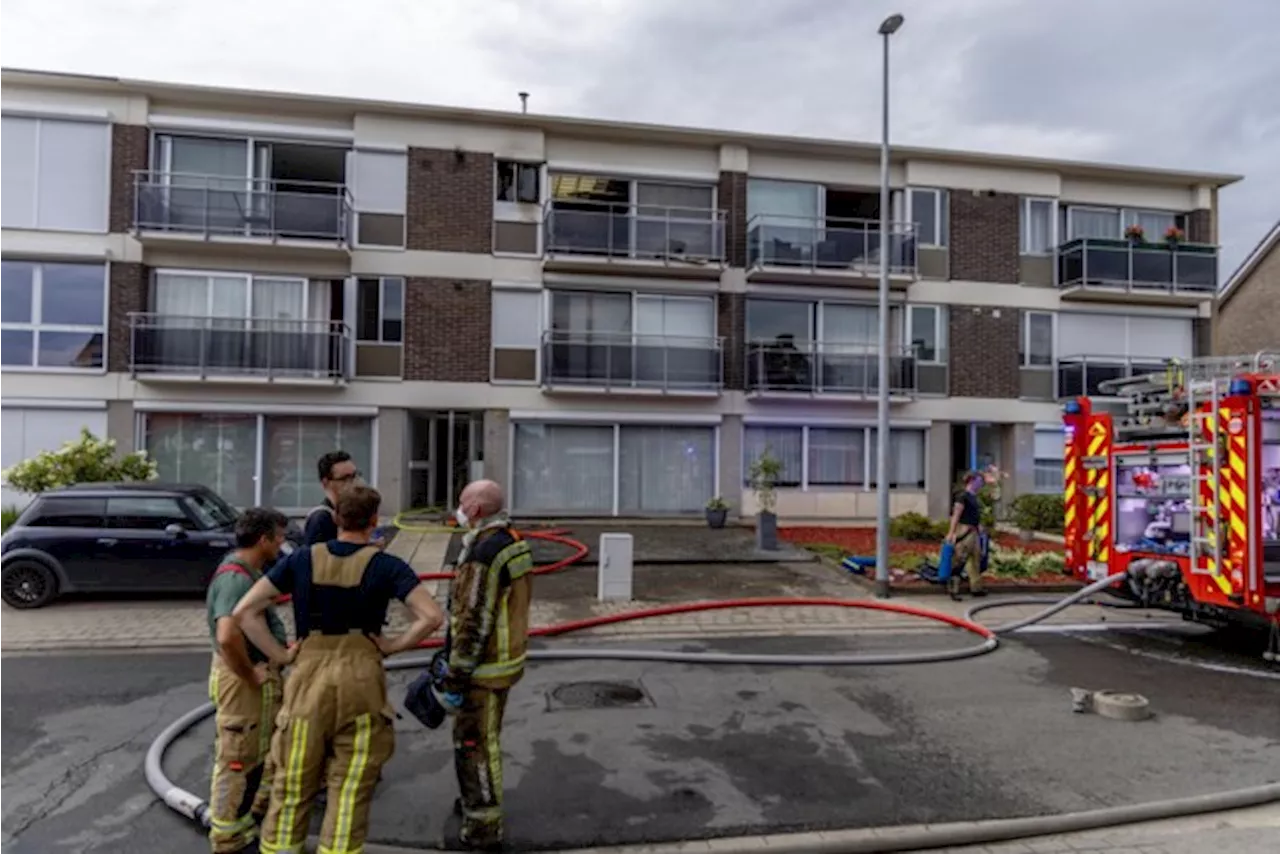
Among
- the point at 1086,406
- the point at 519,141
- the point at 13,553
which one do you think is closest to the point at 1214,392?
the point at 1086,406

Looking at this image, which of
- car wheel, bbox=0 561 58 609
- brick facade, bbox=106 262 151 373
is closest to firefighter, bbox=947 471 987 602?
car wheel, bbox=0 561 58 609

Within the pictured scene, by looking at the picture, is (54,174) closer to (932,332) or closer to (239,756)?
(239,756)

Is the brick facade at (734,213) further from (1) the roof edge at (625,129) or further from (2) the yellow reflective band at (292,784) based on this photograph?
(2) the yellow reflective band at (292,784)

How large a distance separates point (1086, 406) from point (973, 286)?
11.1 m

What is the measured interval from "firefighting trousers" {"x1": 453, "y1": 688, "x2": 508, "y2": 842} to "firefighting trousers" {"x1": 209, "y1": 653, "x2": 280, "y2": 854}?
863mm

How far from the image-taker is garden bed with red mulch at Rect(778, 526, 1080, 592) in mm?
10578

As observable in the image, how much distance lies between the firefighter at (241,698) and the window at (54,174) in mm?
15974

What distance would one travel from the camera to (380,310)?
1678 centimetres

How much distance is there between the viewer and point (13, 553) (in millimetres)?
8969

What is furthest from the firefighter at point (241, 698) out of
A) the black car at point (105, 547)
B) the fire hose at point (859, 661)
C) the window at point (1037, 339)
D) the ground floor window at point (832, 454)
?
the window at point (1037, 339)

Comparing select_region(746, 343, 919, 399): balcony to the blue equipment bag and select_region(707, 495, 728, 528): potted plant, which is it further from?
the blue equipment bag

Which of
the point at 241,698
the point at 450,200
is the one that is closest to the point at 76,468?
the point at 450,200

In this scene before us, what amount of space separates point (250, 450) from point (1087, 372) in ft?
64.2

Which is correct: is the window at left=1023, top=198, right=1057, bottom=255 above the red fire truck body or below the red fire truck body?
above
